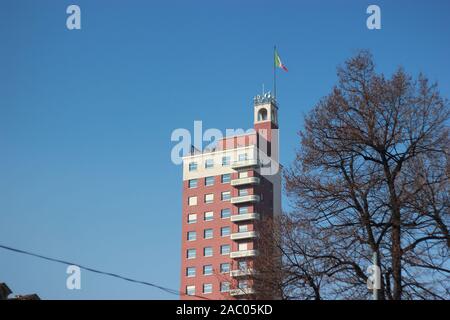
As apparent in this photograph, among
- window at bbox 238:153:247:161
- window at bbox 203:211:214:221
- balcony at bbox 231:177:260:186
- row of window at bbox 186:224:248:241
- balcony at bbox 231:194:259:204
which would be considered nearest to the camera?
row of window at bbox 186:224:248:241

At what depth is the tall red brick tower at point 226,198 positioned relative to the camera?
83.9 m

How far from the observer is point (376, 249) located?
71.7 ft

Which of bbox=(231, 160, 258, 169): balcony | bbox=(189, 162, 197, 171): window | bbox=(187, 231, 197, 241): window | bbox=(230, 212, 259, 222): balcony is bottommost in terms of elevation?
bbox=(187, 231, 197, 241): window

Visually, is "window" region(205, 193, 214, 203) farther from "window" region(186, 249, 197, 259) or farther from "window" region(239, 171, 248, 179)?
"window" region(186, 249, 197, 259)

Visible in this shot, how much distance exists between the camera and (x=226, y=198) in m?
87.2

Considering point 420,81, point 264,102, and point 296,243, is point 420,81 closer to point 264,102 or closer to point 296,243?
point 296,243

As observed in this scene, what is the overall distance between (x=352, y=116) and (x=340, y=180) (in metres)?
2.31

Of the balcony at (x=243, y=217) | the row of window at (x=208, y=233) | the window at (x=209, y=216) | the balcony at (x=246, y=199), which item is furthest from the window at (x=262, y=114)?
the row of window at (x=208, y=233)

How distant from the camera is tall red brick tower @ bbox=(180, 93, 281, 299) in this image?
83938mm

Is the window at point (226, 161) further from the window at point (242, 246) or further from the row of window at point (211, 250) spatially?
the window at point (242, 246)

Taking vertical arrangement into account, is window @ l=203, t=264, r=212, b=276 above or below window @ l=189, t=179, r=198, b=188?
below

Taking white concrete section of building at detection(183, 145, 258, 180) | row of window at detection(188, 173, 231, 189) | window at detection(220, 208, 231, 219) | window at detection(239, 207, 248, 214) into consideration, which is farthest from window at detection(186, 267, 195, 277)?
white concrete section of building at detection(183, 145, 258, 180)
